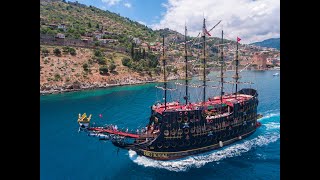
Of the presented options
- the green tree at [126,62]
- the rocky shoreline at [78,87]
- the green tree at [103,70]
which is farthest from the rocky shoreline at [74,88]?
the green tree at [126,62]

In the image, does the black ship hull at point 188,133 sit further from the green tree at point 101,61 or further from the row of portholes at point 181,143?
the green tree at point 101,61

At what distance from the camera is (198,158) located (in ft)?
64.2

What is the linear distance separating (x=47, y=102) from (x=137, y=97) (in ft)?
42.3

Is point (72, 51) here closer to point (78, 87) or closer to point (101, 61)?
point (101, 61)

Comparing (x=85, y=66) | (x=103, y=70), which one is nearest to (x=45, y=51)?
(x=85, y=66)

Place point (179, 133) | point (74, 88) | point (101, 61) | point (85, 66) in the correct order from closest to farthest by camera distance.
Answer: point (179, 133) < point (74, 88) < point (85, 66) < point (101, 61)

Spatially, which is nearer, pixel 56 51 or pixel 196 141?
pixel 196 141

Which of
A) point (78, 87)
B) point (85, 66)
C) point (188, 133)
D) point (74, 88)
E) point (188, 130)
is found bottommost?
point (188, 133)

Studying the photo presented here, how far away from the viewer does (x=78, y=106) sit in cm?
3656

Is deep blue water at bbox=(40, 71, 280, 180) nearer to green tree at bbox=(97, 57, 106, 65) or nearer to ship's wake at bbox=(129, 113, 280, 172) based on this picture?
ship's wake at bbox=(129, 113, 280, 172)

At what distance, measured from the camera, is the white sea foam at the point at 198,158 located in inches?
723
